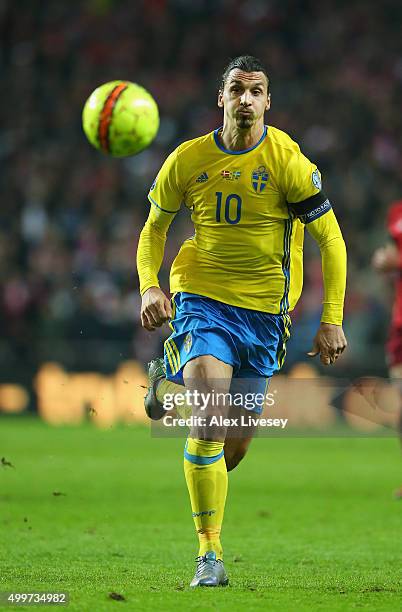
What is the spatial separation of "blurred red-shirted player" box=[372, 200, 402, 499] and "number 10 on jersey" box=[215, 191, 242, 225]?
319cm

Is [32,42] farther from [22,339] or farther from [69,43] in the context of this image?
[22,339]

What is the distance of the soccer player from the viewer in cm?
558

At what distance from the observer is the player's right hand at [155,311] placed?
5516 mm

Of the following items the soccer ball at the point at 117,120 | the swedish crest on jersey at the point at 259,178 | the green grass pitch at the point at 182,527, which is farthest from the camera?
the soccer ball at the point at 117,120

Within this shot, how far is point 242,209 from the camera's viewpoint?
566cm

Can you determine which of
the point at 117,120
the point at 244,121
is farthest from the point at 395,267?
the point at 244,121

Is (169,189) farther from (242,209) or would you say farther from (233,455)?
(233,455)

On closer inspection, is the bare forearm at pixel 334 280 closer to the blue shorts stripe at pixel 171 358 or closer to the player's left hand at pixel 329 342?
the player's left hand at pixel 329 342

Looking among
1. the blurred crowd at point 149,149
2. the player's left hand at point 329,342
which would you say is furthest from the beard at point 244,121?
the blurred crowd at point 149,149

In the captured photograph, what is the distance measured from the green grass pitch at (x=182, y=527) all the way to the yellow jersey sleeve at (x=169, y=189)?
1.80 metres

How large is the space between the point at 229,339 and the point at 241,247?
0.47m

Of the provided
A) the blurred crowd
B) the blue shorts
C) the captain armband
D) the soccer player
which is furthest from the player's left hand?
the blurred crowd

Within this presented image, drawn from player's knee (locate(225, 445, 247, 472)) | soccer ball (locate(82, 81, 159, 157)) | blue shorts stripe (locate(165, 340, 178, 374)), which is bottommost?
player's knee (locate(225, 445, 247, 472))

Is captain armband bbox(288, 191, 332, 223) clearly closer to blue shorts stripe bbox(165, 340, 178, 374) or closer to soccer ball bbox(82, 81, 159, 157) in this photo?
blue shorts stripe bbox(165, 340, 178, 374)
